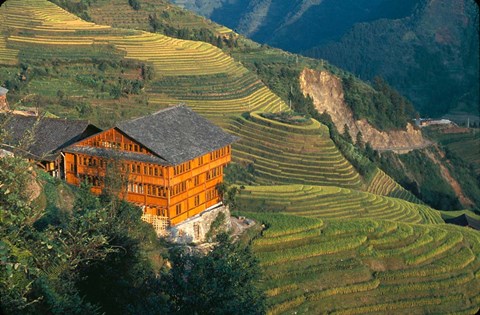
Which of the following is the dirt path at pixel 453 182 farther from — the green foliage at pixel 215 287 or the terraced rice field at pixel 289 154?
the green foliage at pixel 215 287

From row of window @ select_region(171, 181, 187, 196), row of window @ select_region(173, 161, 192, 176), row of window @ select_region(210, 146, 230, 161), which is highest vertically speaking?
row of window @ select_region(173, 161, 192, 176)

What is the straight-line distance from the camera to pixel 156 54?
201ft

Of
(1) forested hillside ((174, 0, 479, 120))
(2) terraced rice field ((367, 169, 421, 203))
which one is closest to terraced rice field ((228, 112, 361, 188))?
(2) terraced rice field ((367, 169, 421, 203))

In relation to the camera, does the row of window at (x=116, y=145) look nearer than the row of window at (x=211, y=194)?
Yes

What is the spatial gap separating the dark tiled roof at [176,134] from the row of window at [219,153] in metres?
0.34

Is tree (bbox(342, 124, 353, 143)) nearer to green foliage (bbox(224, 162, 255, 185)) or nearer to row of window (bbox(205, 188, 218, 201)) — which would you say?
green foliage (bbox(224, 162, 255, 185))

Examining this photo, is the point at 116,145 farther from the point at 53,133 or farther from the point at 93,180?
the point at 53,133

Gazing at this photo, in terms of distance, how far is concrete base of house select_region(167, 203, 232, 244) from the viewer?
92.3 feet

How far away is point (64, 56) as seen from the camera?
5669 centimetres

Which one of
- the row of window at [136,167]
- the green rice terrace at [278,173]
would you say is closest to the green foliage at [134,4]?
the green rice terrace at [278,173]

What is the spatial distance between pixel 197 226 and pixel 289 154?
24.2 metres

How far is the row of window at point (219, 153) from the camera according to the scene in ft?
A: 99.4

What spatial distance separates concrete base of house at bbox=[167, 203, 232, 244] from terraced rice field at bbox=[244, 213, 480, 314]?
178 centimetres

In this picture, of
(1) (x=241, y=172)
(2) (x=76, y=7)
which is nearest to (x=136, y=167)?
(1) (x=241, y=172)
